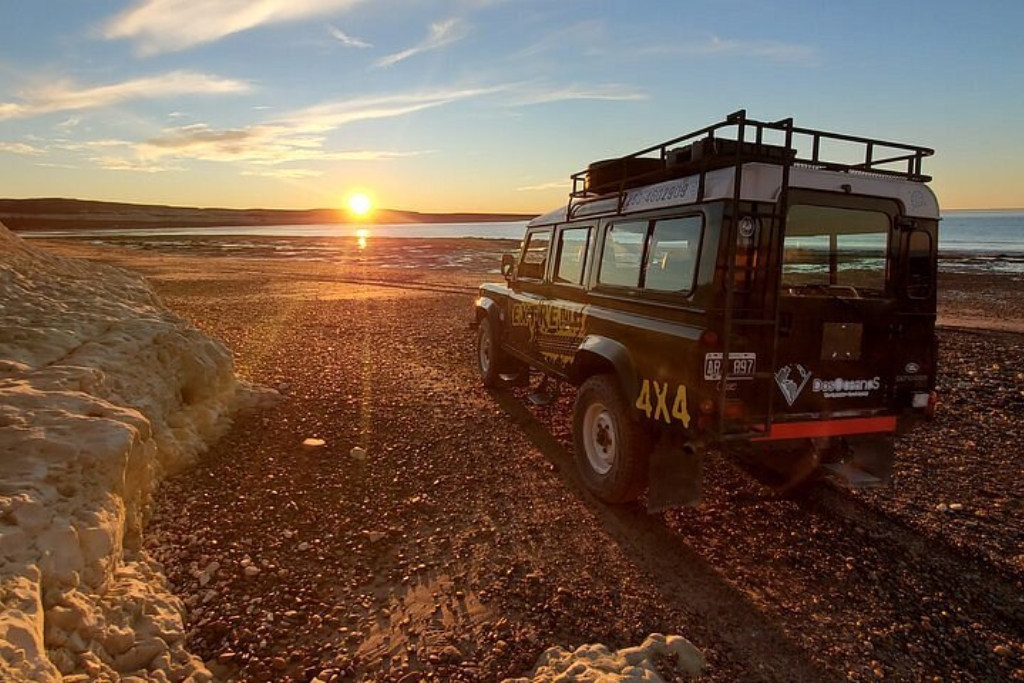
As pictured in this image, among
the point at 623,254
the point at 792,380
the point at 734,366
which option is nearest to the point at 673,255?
the point at 623,254

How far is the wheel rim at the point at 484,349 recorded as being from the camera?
7980 mm

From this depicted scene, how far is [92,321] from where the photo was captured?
5570mm

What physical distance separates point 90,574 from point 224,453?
247 centimetres

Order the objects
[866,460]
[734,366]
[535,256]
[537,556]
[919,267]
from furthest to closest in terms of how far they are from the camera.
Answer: [535,256] < [866,460] < [919,267] < [537,556] < [734,366]

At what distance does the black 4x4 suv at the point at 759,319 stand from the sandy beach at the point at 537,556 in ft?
1.54

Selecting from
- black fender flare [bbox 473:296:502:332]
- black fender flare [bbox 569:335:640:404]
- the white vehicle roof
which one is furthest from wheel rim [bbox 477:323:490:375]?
the white vehicle roof

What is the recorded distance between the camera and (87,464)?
11.1 ft

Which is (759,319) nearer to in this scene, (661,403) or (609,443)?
(661,403)

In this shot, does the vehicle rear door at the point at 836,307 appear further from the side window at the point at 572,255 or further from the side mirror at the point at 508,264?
the side mirror at the point at 508,264

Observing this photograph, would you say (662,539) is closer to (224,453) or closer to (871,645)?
(871,645)

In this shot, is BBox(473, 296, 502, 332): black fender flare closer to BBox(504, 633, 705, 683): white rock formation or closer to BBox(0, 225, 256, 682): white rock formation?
BBox(0, 225, 256, 682): white rock formation

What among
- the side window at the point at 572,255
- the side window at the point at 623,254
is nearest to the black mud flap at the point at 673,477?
the side window at the point at 623,254

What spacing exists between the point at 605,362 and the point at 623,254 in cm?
97

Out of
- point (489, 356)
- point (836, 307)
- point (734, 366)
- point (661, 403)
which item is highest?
point (836, 307)
